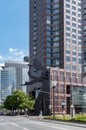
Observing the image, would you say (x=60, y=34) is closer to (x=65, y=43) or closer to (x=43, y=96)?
(x=65, y=43)

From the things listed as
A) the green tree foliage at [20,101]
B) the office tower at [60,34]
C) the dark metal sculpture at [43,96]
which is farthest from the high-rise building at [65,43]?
the green tree foliage at [20,101]

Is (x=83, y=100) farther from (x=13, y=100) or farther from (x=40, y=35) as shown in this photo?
(x=40, y=35)

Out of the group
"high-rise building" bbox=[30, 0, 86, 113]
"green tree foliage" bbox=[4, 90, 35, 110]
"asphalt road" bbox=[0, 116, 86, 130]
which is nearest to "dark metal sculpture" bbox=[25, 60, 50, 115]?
"high-rise building" bbox=[30, 0, 86, 113]

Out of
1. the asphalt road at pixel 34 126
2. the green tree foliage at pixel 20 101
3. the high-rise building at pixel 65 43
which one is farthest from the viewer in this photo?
the high-rise building at pixel 65 43

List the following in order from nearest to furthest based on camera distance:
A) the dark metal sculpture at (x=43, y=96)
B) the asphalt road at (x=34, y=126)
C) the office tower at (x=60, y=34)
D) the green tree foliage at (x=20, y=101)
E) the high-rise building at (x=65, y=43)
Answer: the asphalt road at (x=34, y=126), the green tree foliage at (x=20, y=101), the dark metal sculpture at (x=43, y=96), the high-rise building at (x=65, y=43), the office tower at (x=60, y=34)

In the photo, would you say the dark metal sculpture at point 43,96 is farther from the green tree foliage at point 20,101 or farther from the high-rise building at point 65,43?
the green tree foliage at point 20,101

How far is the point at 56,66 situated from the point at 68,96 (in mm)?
18058

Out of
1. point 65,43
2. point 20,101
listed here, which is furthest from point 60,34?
point 20,101

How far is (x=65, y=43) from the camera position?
163375mm

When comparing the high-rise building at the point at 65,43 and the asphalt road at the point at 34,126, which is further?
the high-rise building at the point at 65,43

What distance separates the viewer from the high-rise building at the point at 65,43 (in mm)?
154375

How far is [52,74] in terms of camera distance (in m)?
150

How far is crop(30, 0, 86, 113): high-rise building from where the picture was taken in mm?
154375

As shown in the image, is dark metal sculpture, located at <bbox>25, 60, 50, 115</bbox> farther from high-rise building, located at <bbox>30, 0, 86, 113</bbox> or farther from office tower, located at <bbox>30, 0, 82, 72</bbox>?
office tower, located at <bbox>30, 0, 82, 72</bbox>
